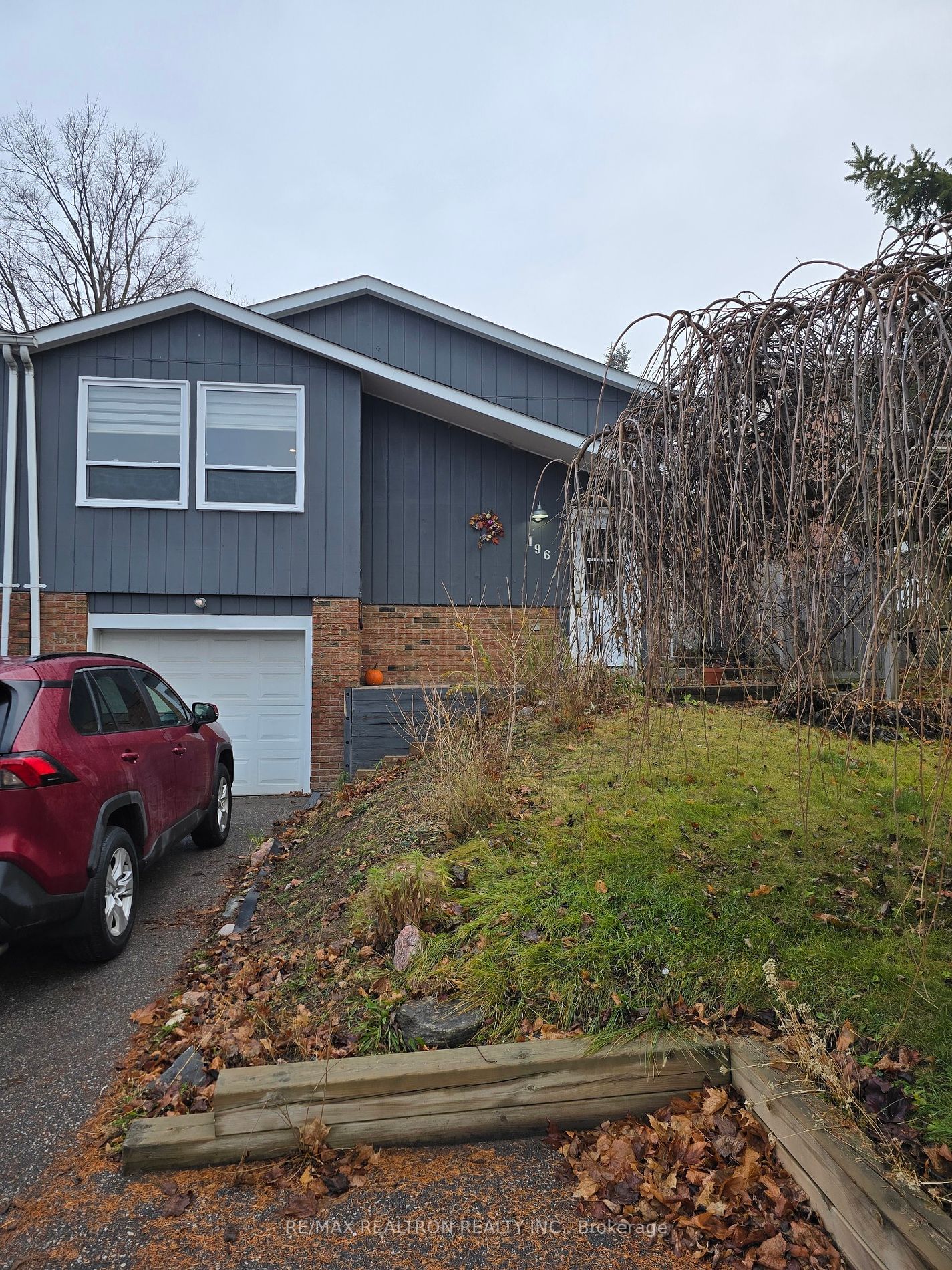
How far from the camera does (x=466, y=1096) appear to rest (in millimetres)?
2697

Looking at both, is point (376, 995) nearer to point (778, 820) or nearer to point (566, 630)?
point (566, 630)

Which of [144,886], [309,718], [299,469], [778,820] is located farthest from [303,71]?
[778,820]

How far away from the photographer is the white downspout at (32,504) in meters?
9.39

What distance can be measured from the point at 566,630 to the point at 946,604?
1.77m

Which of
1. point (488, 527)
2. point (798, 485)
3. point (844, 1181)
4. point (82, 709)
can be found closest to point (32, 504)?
point (488, 527)

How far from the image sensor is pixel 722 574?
268 cm

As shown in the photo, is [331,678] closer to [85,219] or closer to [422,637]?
[422,637]

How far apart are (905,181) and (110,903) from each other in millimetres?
14898

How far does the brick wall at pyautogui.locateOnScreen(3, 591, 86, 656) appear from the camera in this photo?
944cm

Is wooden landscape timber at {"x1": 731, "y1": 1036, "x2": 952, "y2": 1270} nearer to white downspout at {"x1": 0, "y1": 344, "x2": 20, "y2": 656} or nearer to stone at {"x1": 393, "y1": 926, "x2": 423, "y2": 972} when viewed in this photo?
stone at {"x1": 393, "y1": 926, "x2": 423, "y2": 972}

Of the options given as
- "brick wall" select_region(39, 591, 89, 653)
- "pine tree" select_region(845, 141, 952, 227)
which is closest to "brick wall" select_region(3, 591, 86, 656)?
"brick wall" select_region(39, 591, 89, 653)

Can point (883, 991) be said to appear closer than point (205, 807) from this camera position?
Yes

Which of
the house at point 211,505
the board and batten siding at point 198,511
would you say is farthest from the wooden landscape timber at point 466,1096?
the board and batten siding at point 198,511

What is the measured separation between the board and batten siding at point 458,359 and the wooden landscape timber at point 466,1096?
32.1 feet
